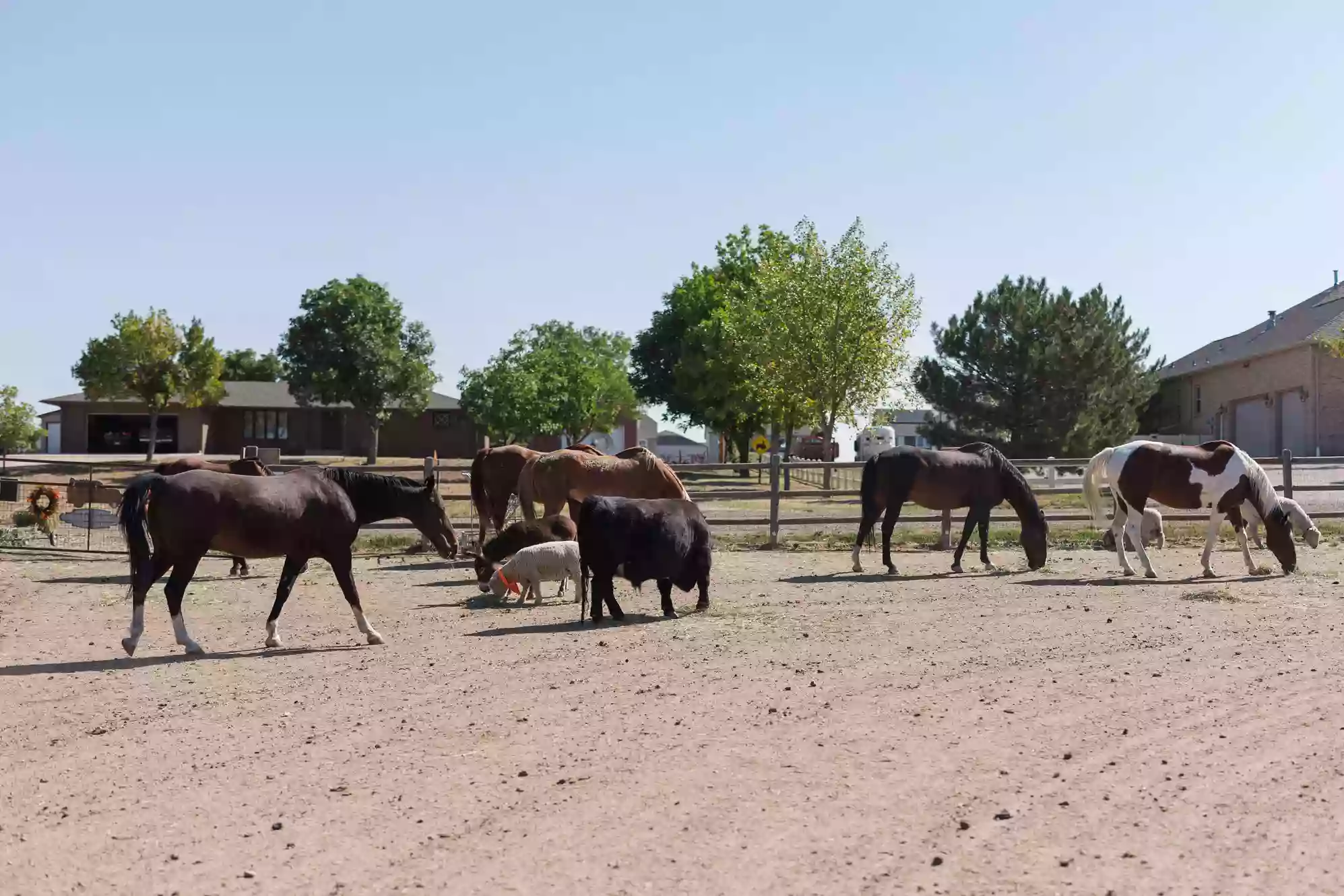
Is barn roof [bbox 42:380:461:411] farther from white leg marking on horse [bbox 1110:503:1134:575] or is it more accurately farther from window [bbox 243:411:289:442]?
white leg marking on horse [bbox 1110:503:1134:575]

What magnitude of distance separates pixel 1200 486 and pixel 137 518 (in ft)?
39.5

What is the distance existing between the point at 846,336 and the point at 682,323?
24328mm

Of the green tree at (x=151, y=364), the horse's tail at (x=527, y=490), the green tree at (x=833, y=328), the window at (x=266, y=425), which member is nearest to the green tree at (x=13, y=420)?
the green tree at (x=151, y=364)

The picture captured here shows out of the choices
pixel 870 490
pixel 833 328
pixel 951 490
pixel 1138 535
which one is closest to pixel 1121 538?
pixel 1138 535

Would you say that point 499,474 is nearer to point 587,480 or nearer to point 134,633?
point 587,480

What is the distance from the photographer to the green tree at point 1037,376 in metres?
44.9

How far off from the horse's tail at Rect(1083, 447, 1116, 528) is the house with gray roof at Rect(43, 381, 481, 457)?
5201cm

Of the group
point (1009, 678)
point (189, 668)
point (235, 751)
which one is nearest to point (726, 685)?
point (1009, 678)

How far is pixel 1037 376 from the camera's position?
45.2m

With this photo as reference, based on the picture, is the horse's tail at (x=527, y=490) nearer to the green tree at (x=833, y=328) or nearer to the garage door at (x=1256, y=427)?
the green tree at (x=833, y=328)

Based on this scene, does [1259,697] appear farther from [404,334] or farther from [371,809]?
[404,334]

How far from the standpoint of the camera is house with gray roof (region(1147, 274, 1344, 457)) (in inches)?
1925

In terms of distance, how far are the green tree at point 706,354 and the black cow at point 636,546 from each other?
36.6 m

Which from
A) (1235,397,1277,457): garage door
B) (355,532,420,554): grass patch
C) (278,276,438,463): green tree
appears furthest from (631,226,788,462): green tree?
(355,532,420,554): grass patch
